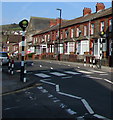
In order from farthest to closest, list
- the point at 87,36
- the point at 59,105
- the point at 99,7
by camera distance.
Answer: the point at 99,7
the point at 87,36
the point at 59,105

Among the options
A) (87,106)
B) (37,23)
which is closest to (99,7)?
(87,106)

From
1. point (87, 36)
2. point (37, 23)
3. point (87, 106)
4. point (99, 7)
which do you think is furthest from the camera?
point (37, 23)

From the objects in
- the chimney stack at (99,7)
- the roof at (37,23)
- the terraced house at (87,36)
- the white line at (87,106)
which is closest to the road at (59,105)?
the white line at (87,106)

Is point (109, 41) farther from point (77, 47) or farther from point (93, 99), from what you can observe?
point (93, 99)

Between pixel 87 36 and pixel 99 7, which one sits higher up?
pixel 99 7

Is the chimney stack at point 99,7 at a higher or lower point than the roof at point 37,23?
lower

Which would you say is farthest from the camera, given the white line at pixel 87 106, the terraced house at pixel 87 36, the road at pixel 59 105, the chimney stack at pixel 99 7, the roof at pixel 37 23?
the roof at pixel 37 23

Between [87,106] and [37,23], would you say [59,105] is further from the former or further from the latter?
[37,23]

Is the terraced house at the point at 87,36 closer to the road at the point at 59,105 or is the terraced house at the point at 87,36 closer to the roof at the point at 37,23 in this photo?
the road at the point at 59,105

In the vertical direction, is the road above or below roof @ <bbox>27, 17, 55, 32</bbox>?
below

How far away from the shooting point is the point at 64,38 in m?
41.7

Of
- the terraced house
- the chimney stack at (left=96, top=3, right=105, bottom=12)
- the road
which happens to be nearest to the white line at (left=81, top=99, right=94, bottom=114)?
the road

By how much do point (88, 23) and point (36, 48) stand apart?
1007 inches

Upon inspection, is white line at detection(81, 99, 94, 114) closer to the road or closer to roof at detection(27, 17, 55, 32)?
the road
